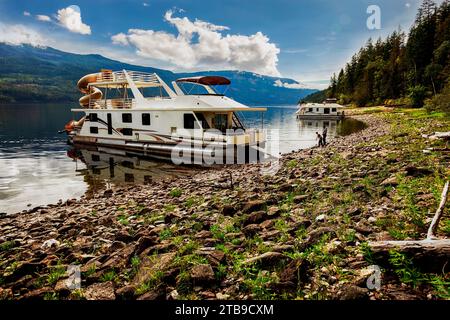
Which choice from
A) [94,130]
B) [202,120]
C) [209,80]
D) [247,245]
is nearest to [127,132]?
[94,130]

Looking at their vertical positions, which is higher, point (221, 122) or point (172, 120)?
point (172, 120)

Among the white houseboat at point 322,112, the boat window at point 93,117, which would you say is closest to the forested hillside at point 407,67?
the white houseboat at point 322,112

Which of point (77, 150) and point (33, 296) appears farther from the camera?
point (77, 150)

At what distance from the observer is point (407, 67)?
3221 inches

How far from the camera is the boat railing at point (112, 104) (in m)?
26.7

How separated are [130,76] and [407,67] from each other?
86407mm

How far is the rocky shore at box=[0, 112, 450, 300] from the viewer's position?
4137mm

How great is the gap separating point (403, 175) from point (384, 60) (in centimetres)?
11539

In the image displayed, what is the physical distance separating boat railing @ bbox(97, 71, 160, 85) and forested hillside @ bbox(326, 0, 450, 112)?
5266 cm

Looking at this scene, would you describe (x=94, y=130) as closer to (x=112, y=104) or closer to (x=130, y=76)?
(x=112, y=104)

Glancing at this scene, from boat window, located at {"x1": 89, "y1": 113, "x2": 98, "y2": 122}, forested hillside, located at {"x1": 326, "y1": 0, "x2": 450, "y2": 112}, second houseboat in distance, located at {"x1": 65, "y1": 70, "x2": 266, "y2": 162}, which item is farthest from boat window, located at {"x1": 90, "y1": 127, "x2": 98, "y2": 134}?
forested hillside, located at {"x1": 326, "y1": 0, "x2": 450, "y2": 112}

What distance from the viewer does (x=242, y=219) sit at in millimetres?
7078
